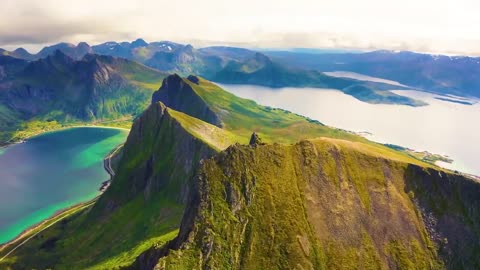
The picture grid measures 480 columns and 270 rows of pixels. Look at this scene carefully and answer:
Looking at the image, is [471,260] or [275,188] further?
[275,188]

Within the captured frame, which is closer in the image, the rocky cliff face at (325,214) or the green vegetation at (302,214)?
the green vegetation at (302,214)

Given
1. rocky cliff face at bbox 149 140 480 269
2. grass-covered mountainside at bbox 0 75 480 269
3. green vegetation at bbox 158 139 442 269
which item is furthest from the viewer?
rocky cliff face at bbox 149 140 480 269

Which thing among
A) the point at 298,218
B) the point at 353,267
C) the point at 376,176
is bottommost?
the point at 353,267

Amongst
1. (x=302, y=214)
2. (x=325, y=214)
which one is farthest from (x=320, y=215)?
(x=302, y=214)

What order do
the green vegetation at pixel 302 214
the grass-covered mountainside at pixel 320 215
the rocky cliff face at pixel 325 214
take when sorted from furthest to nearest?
the rocky cliff face at pixel 325 214, the grass-covered mountainside at pixel 320 215, the green vegetation at pixel 302 214

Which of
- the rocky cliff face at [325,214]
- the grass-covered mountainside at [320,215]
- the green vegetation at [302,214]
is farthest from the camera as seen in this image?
the rocky cliff face at [325,214]

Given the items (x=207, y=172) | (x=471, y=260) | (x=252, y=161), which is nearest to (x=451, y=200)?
(x=471, y=260)

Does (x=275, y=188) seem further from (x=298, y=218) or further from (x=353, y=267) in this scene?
(x=353, y=267)

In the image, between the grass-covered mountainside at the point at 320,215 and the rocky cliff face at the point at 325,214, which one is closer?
the grass-covered mountainside at the point at 320,215
